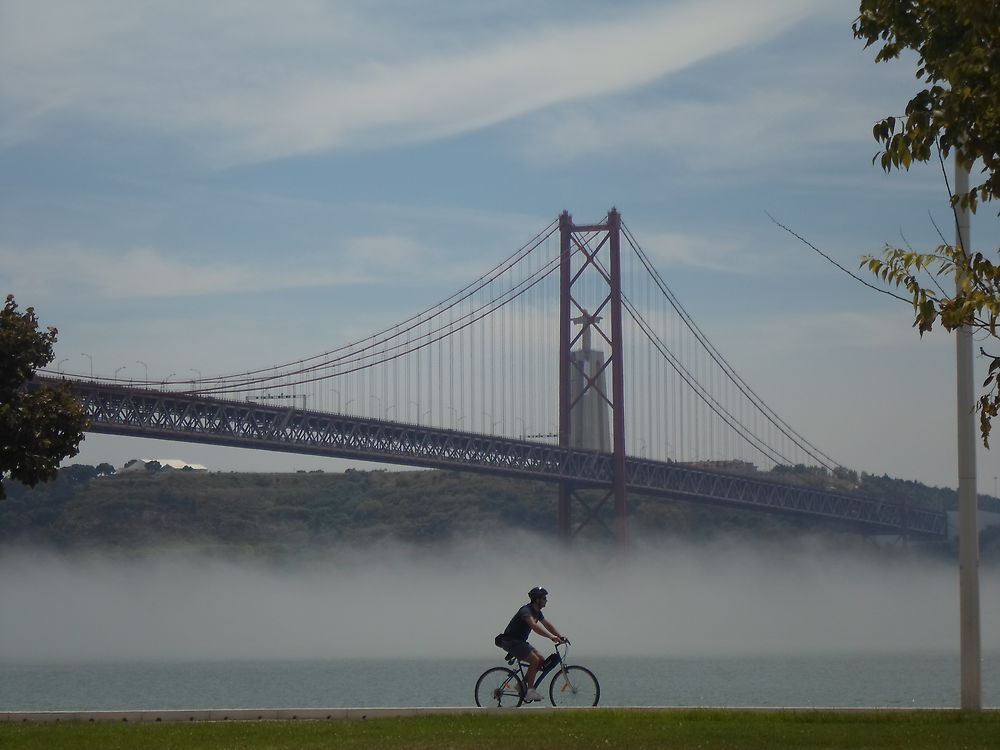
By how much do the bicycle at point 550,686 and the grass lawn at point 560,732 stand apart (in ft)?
4.83

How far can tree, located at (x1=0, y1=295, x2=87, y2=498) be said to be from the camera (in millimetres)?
15031

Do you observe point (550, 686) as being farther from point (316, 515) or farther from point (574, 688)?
point (316, 515)

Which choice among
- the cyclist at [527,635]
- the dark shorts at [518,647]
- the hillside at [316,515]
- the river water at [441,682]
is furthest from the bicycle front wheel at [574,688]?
the hillside at [316,515]

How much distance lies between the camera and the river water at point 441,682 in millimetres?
27000

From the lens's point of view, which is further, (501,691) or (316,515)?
(316,515)

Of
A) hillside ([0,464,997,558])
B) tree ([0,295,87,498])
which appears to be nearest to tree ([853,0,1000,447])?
tree ([0,295,87,498])

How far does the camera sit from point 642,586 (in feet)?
225

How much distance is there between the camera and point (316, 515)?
92.1 metres

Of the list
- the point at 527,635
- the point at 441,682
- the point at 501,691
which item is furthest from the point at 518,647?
the point at 441,682

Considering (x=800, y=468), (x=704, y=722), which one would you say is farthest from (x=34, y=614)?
(x=704, y=722)

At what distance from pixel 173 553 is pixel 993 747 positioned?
248 ft

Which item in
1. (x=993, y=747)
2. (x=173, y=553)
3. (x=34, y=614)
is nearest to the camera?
(x=993, y=747)

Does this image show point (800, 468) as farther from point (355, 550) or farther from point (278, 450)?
point (278, 450)

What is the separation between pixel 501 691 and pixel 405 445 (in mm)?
37007
